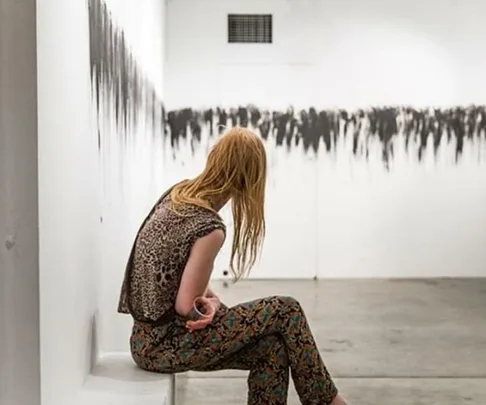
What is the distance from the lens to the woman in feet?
7.26

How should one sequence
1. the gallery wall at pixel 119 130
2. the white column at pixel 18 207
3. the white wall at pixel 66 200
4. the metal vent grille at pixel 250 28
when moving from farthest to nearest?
the metal vent grille at pixel 250 28 < the gallery wall at pixel 119 130 < the white wall at pixel 66 200 < the white column at pixel 18 207

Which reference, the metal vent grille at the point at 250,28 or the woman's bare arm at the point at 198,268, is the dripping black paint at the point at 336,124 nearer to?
the metal vent grille at the point at 250,28

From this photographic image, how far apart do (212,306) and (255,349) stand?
0.21 meters

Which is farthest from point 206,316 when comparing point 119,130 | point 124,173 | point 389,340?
point 389,340

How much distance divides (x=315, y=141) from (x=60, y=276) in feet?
17.2

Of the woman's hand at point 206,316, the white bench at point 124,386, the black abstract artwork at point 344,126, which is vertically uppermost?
the black abstract artwork at point 344,126

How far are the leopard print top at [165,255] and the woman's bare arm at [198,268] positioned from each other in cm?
3

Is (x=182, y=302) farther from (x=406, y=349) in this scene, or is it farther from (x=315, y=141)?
(x=315, y=141)

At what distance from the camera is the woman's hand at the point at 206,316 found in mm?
2211

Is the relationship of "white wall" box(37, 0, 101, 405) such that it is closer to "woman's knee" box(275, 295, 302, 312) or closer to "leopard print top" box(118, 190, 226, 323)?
"leopard print top" box(118, 190, 226, 323)

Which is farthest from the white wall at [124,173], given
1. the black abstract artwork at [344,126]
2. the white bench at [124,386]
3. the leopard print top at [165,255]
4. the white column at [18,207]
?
the black abstract artwork at [344,126]

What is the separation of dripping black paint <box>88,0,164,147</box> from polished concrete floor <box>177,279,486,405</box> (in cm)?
144

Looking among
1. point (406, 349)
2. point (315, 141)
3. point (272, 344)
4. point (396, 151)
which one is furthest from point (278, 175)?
point (272, 344)

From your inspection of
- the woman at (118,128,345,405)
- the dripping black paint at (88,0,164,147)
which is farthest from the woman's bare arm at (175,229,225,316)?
the dripping black paint at (88,0,164,147)
